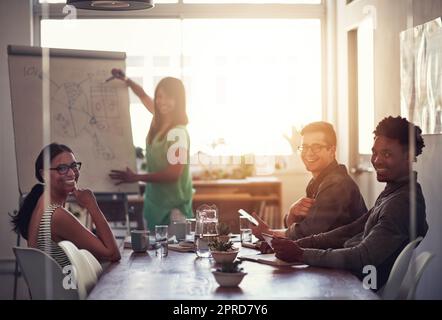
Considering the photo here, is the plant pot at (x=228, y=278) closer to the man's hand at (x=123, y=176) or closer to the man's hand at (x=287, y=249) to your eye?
the man's hand at (x=287, y=249)

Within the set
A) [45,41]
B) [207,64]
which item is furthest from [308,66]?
[45,41]

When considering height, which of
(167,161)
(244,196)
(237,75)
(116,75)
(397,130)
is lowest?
(244,196)

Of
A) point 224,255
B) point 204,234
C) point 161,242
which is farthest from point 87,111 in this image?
point 224,255

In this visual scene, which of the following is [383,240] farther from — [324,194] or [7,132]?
[7,132]

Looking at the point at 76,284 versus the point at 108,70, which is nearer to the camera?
the point at 76,284

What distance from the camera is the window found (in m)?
6.97

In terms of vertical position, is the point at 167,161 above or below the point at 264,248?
above

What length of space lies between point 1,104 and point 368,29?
9.21 feet

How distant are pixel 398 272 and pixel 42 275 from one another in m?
1.33

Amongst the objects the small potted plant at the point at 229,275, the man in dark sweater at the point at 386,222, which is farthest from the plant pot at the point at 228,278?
the man in dark sweater at the point at 386,222

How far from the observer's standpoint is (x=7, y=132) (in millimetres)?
6070

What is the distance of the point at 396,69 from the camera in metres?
4.66

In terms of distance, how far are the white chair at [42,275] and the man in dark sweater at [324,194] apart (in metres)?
1.08
